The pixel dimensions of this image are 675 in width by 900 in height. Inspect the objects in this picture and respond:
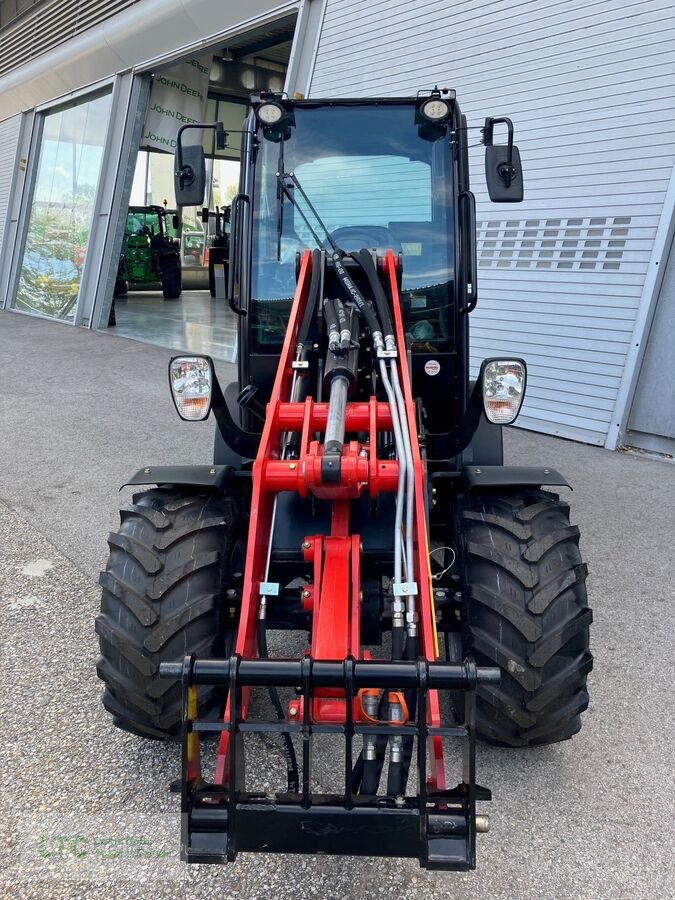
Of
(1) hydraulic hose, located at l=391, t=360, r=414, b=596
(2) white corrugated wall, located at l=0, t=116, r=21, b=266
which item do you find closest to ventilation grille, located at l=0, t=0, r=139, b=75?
(2) white corrugated wall, located at l=0, t=116, r=21, b=266

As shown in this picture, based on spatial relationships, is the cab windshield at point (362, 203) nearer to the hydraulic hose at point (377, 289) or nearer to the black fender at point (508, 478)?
the hydraulic hose at point (377, 289)

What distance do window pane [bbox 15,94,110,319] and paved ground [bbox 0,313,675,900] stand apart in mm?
10748

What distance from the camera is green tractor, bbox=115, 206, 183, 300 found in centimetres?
2003

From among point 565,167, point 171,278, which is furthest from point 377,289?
point 171,278

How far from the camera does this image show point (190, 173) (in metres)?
3.22

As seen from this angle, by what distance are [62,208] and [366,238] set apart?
13.9m

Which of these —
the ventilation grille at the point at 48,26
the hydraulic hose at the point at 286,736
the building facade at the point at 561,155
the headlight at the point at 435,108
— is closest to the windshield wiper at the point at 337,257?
the headlight at the point at 435,108

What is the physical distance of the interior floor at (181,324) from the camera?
11.6 m

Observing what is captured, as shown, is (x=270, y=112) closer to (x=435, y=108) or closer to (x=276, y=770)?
(x=435, y=108)

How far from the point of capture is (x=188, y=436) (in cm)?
664

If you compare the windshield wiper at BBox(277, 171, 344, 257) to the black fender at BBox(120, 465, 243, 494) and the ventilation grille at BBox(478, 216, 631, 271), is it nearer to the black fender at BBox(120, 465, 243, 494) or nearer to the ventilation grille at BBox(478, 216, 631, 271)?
the black fender at BBox(120, 465, 243, 494)

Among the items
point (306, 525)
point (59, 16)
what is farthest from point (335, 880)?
point (59, 16)

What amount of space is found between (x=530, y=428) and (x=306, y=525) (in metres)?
4.74

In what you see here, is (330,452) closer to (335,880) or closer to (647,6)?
(335,880)
